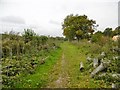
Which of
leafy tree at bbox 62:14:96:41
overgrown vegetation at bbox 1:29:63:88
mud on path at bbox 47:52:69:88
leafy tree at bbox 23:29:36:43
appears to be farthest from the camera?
leafy tree at bbox 62:14:96:41

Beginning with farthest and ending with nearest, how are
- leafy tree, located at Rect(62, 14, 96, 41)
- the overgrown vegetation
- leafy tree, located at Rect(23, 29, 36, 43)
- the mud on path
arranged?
1. leafy tree, located at Rect(62, 14, 96, 41)
2. leafy tree, located at Rect(23, 29, 36, 43)
3. the overgrown vegetation
4. the mud on path

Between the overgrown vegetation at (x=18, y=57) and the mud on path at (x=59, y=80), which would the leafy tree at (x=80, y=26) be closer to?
the overgrown vegetation at (x=18, y=57)

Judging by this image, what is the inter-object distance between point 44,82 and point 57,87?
119 centimetres

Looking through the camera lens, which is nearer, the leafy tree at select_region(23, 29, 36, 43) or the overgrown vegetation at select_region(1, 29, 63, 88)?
the overgrown vegetation at select_region(1, 29, 63, 88)

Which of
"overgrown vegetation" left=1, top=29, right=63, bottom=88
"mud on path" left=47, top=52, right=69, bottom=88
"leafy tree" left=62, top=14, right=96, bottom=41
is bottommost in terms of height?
"mud on path" left=47, top=52, right=69, bottom=88

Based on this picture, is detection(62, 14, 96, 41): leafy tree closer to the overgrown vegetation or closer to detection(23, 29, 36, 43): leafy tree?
the overgrown vegetation

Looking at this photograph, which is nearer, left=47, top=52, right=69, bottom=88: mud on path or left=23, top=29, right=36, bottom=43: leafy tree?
left=47, top=52, right=69, bottom=88: mud on path

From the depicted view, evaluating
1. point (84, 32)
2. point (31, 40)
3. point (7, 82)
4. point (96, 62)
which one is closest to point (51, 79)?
point (7, 82)

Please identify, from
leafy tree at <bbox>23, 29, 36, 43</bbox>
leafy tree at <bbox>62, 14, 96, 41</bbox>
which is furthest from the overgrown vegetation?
leafy tree at <bbox>62, 14, 96, 41</bbox>

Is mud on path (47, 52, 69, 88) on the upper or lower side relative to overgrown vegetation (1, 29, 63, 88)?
lower

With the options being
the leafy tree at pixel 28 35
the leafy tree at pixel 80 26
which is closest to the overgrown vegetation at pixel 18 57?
the leafy tree at pixel 28 35

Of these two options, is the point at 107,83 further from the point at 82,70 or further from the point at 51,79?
the point at 82,70

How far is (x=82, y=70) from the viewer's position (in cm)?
1551

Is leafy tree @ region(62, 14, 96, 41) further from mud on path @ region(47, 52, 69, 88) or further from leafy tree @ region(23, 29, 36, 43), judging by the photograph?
mud on path @ region(47, 52, 69, 88)
